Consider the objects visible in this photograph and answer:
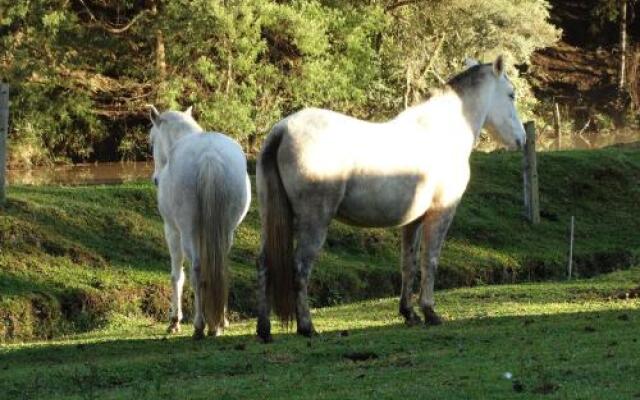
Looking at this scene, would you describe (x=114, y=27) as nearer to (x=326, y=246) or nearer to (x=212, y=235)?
(x=326, y=246)

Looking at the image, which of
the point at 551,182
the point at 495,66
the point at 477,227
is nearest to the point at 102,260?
the point at 495,66

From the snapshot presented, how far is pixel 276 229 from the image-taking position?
1159cm

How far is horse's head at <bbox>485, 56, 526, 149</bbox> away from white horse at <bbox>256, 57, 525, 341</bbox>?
0.63 m

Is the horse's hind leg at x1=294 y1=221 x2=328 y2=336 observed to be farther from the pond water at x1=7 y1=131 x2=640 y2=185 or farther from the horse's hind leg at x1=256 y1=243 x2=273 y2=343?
the pond water at x1=7 y1=131 x2=640 y2=185

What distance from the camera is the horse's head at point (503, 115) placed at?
1395cm

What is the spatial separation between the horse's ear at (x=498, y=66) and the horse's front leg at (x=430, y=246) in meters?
1.81

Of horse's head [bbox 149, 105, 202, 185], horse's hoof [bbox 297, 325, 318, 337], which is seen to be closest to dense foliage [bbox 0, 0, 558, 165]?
horse's head [bbox 149, 105, 202, 185]

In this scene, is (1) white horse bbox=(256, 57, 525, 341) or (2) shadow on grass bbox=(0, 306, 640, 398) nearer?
(2) shadow on grass bbox=(0, 306, 640, 398)

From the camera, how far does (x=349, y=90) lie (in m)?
34.6

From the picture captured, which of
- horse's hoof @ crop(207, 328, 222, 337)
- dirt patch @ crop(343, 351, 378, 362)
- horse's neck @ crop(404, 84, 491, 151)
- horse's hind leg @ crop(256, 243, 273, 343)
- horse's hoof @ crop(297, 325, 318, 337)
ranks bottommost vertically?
horse's hoof @ crop(207, 328, 222, 337)

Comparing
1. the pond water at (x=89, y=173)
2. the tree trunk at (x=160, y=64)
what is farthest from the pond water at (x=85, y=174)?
the tree trunk at (x=160, y=64)

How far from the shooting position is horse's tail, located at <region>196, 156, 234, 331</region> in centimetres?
1184

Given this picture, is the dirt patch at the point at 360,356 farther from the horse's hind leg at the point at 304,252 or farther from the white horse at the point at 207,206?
the white horse at the point at 207,206

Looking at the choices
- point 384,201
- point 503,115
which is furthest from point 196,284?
point 503,115
